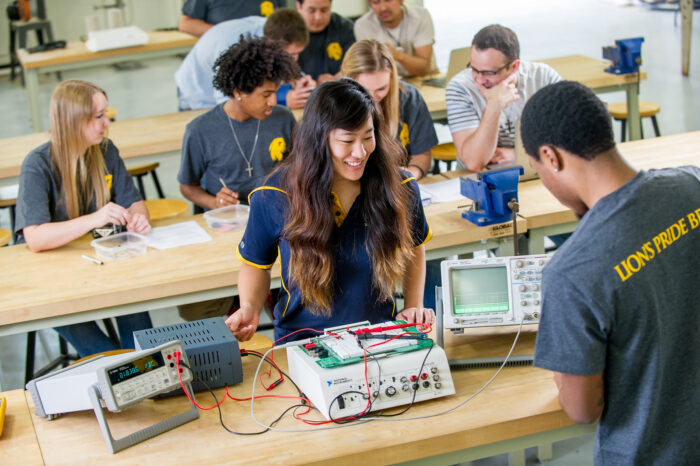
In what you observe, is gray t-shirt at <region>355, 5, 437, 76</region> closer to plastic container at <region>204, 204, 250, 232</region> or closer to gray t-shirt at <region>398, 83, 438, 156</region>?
gray t-shirt at <region>398, 83, 438, 156</region>

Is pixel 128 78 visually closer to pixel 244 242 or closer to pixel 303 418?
pixel 244 242

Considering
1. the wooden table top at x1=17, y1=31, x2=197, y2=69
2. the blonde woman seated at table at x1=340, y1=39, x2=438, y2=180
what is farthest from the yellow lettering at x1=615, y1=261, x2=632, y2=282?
the wooden table top at x1=17, y1=31, x2=197, y2=69

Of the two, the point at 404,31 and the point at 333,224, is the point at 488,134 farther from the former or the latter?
the point at 404,31

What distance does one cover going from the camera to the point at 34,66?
6152 mm

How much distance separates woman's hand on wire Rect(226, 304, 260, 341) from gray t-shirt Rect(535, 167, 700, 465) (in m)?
0.92

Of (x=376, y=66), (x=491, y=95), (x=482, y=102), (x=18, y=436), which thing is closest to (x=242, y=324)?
(x=18, y=436)

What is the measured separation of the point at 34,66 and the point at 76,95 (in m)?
3.62

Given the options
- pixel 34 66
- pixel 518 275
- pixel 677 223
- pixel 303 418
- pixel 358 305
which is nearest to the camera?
pixel 677 223

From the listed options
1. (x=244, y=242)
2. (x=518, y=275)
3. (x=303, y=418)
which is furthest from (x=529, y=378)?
(x=244, y=242)

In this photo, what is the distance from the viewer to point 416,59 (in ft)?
16.6

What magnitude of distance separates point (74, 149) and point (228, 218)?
65 cm

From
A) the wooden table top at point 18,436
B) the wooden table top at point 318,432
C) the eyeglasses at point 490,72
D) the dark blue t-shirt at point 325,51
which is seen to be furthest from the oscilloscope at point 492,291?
the dark blue t-shirt at point 325,51

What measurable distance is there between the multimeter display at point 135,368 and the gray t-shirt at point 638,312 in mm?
850

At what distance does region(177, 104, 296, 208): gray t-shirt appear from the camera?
340 centimetres
